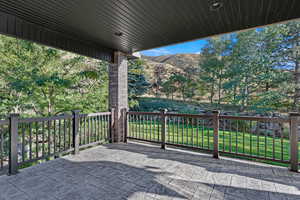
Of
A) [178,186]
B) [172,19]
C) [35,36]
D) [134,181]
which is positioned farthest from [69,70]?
[178,186]

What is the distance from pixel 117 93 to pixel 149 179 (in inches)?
116

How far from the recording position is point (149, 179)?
8.50ft

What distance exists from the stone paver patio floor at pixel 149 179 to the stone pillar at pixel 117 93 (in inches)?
52.7

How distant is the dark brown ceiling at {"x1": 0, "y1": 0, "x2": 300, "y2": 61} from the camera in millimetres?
2484

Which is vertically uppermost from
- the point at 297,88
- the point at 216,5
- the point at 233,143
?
the point at 216,5

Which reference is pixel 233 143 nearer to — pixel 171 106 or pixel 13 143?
pixel 13 143

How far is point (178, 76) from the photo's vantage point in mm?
13742

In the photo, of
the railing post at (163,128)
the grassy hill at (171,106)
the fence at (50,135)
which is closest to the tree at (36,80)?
the fence at (50,135)

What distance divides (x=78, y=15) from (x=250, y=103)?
10.5m

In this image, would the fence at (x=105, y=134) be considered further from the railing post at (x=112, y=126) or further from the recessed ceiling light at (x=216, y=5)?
the recessed ceiling light at (x=216, y=5)

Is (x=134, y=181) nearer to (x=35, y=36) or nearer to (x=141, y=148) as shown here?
(x=141, y=148)

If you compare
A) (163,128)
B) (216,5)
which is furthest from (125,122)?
(216,5)

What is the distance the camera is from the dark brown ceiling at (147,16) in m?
2.48

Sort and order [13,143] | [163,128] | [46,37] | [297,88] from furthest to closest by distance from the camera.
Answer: [297,88]
[163,128]
[46,37]
[13,143]
